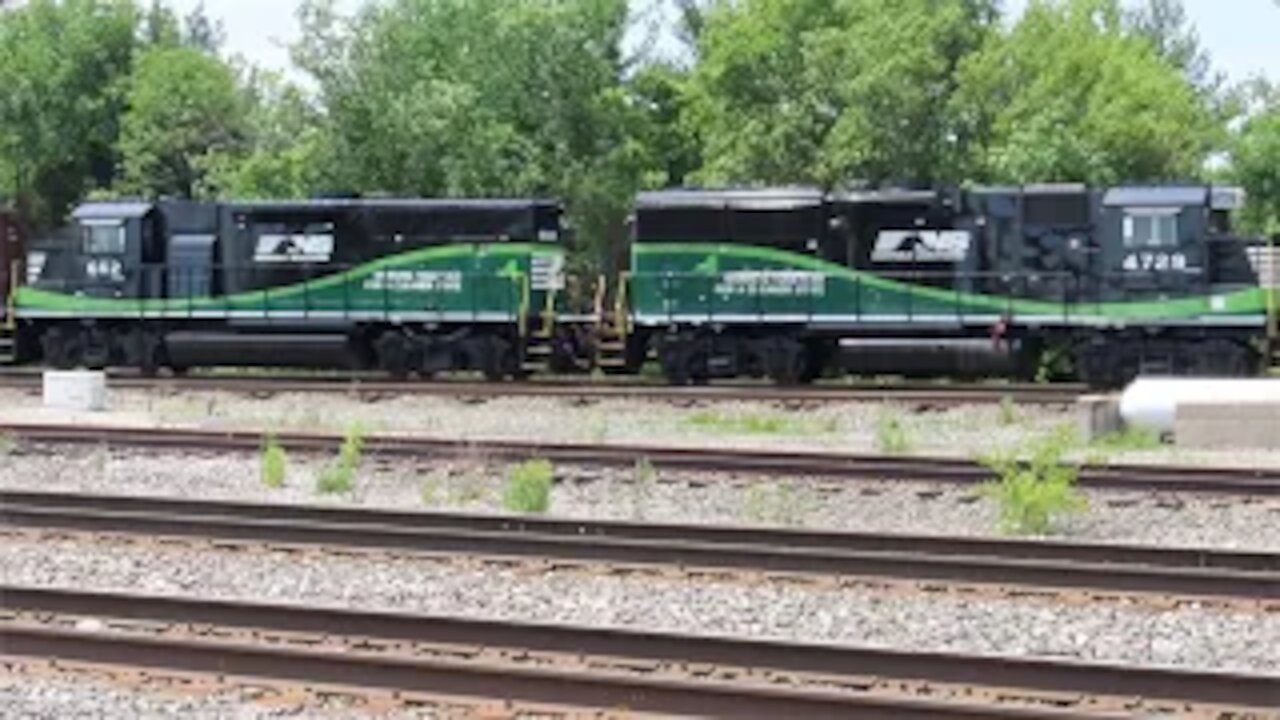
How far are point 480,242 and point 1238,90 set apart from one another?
4199cm

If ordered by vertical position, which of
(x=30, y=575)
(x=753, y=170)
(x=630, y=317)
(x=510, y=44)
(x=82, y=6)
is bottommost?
(x=30, y=575)

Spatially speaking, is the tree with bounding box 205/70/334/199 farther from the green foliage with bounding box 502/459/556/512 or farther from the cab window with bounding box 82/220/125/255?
the green foliage with bounding box 502/459/556/512

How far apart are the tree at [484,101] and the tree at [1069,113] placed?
24.3 ft

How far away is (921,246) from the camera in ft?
81.7

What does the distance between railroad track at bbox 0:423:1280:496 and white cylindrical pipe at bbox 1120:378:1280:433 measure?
2.92m

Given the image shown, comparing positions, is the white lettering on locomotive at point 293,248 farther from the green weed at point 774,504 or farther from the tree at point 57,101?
the tree at point 57,101

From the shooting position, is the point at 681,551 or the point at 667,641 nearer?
the point at 667,641

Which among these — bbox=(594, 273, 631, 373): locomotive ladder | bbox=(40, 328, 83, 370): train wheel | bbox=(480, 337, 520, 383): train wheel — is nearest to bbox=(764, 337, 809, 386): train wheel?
bbox=(594, 273, 631, 373): locomotive ladder

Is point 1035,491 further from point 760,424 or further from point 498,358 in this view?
point 498,358

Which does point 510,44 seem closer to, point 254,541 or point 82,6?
point 82,6

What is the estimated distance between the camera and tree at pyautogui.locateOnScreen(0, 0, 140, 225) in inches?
2042

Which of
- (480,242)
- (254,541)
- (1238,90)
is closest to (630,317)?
(480,242)

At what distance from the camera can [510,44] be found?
1513 inches

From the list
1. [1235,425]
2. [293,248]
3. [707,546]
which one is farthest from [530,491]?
[293,248]
